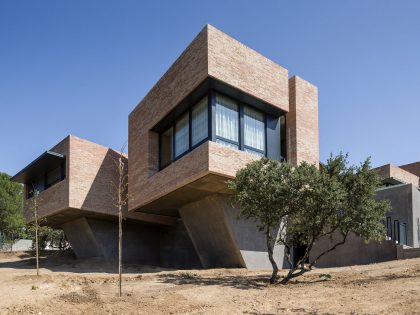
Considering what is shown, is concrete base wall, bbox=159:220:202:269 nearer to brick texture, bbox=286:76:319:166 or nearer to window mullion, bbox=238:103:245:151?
brick texture, bbox=286:76:319:166

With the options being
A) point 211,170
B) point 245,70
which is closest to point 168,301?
point 211,170

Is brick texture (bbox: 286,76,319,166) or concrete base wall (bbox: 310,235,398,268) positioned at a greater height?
brick texture (bbox: 286,76,319,166)

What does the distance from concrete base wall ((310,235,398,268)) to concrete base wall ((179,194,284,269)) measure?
2571 millimetres

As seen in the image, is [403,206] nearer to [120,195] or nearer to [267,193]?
[267,193]

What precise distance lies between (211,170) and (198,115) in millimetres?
3731

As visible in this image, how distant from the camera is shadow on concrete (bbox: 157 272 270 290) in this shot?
14.4 m

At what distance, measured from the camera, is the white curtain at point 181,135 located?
21172mm

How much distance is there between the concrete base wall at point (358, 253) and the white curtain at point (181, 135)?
8735mm

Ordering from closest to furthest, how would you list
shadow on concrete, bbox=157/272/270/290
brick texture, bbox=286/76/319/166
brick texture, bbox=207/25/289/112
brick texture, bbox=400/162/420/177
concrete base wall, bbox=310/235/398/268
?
shadow on concrete, bbox=157/272/270/290 < brick texture, bbox=207/25/289/112 < concrete base wall, bbox=310/235/398/268 < brick texture, bbox=286/76/319/166 < brick texture, bbox=400/162/420/177

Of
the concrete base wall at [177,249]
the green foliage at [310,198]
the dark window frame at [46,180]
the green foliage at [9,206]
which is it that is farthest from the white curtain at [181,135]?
the green foliage at [9,206]

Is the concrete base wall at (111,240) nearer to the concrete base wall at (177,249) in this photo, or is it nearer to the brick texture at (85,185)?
the concrete base wall at (177,249)

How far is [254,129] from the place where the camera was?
69.4 feet

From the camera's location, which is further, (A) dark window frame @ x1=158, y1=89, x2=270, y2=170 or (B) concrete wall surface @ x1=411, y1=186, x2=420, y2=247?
(B) concrete wall surface @ x1=411, y1=186, x2=420, y2=247

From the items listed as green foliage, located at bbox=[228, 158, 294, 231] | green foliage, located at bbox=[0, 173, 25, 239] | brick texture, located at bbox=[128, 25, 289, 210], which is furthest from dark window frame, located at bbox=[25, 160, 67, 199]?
green foliage, located at bbox=[228, 158, 294, 231]
